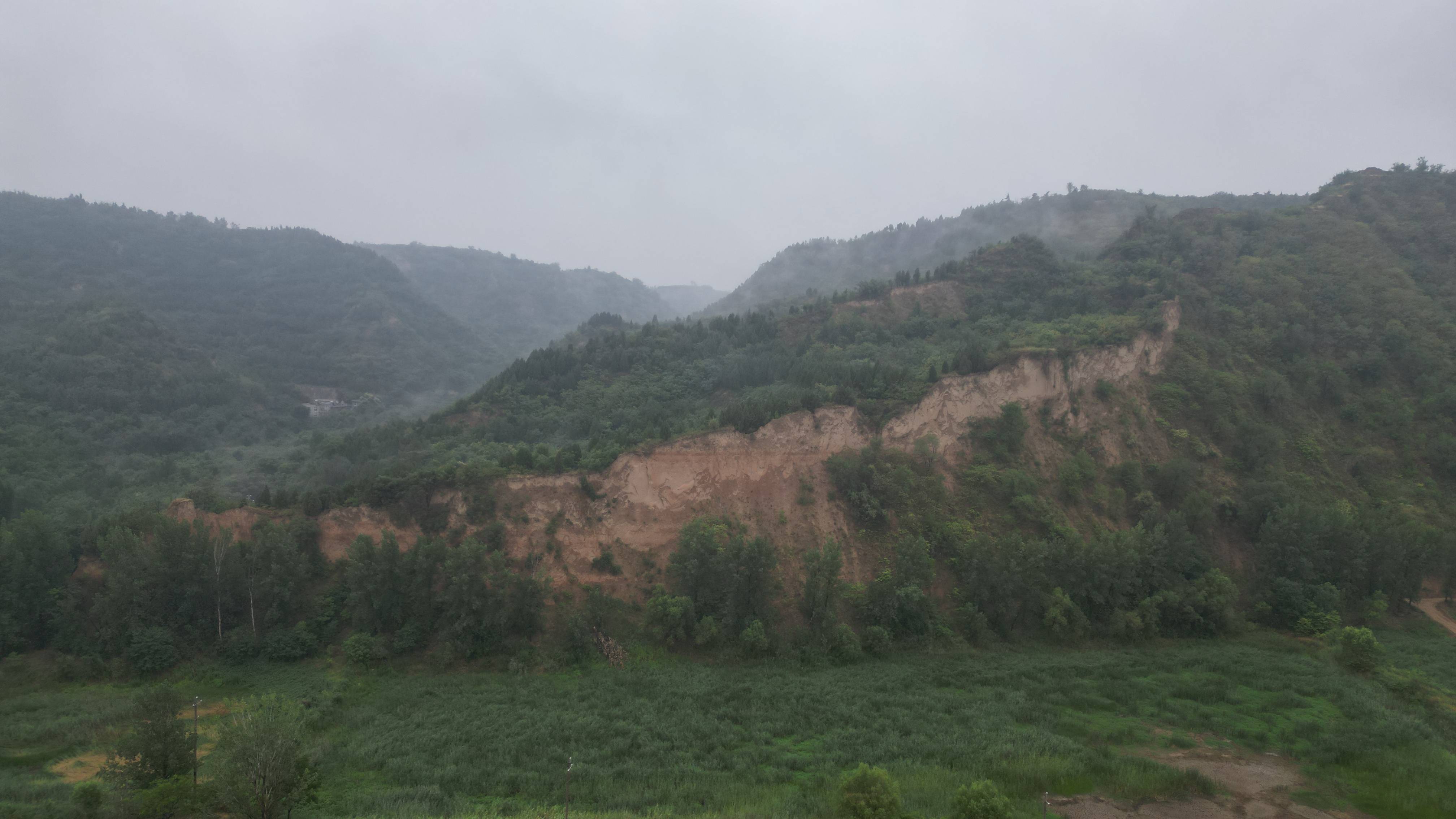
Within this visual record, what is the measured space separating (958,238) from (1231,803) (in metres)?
78.5

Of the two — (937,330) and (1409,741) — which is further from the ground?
(937,330)

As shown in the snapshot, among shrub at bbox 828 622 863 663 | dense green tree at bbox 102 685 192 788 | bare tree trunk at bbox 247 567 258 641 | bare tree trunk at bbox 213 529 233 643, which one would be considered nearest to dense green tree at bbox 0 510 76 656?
bare tree trunk at bbox 213 529 233 643

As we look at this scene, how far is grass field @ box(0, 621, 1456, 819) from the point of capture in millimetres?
13625

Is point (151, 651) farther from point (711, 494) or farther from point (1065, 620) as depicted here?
point (1065, 620)

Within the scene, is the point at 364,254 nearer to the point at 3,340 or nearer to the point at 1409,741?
the point at 3,340

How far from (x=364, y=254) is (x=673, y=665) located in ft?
366

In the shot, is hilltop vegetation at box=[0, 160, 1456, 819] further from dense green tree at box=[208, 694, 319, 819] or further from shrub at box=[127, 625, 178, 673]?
dense green tree at box=[208, 694, 319, 819]

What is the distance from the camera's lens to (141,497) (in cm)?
3027

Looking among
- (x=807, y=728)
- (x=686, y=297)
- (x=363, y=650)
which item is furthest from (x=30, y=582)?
(x=686, y=297)

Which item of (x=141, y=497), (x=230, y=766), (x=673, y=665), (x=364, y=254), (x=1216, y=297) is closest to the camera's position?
(x=230, y=766)

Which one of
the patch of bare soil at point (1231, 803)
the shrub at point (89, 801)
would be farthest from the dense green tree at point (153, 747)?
the patch of bare soil at point (1231, 803)

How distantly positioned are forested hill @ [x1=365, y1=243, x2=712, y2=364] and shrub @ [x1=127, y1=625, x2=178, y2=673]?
74.3 meters

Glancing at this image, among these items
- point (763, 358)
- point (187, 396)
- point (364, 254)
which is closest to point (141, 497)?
point (187, 396)

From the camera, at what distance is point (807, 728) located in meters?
16.8
